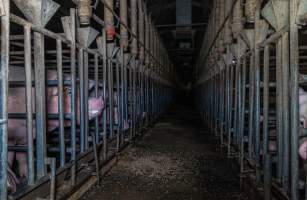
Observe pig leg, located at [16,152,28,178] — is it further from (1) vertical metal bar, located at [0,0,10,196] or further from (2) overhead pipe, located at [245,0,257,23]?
(2) overhead pipe, located at [245,0,257,23]

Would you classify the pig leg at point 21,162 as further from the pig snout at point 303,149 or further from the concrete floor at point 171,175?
the pig snout at point 303,149

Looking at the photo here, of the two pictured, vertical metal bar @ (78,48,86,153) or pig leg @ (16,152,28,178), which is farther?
pig leg @ (16,152,28,178)

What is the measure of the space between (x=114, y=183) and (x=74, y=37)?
1.70m

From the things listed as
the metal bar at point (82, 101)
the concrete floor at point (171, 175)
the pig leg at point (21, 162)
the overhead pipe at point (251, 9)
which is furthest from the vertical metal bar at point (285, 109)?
the pig leg at point (21, 162)

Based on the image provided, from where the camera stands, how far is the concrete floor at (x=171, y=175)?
2.77 meters

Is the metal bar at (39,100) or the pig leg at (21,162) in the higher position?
the metal bar at (39,100)

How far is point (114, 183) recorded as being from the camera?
3.09 m

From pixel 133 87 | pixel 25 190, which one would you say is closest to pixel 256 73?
pixel 25 190

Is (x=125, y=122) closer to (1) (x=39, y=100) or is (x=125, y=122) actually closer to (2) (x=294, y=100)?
(1) (x=39, y=100)

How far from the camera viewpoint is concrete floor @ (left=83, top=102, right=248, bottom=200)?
2766mm

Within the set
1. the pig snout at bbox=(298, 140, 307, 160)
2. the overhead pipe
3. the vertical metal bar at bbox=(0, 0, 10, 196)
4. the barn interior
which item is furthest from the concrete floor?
the overhead pipe

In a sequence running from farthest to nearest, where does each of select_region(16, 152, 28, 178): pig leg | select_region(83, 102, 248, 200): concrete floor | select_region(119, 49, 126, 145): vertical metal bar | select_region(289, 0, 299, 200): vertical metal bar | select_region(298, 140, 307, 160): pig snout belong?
select_region(119, 49, 126, 145): vertical metal bar < select_region(16, 152, 28, 178): pig leg < select_region(83, 102, 248, 200): concrete floor < select_region(298, 140, 307, 160): pig snout < select_region(289, 0, 299, 200): vertical metal bar

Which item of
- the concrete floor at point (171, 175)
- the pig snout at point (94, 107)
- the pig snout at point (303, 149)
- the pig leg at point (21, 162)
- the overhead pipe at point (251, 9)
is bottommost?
the concrete floor at point (171, 175)

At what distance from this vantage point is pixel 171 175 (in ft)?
10.9
